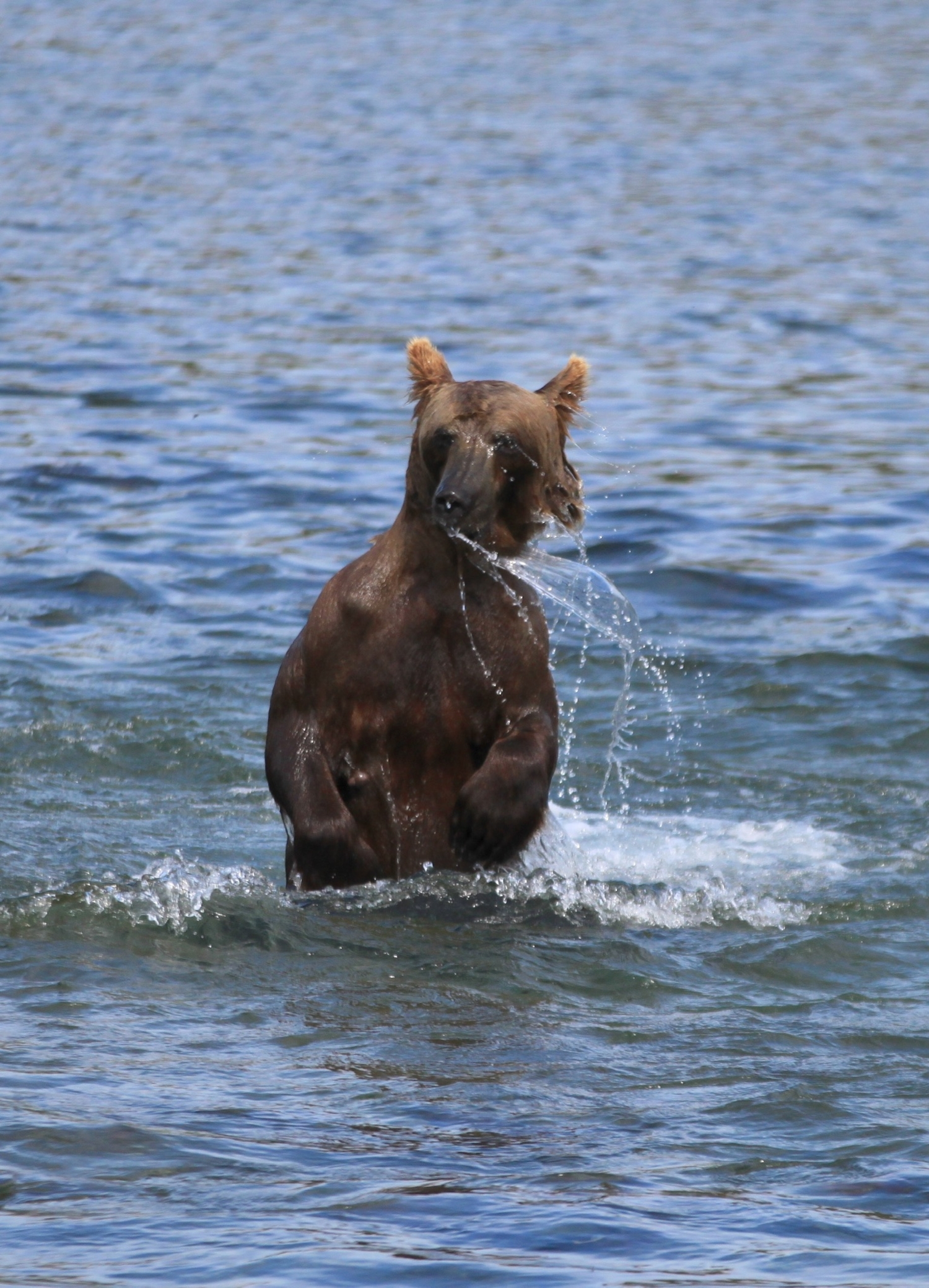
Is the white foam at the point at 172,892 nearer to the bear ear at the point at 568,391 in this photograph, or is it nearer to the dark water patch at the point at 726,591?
the bear ear at the point at 568,391

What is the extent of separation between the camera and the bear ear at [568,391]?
6.27 metres

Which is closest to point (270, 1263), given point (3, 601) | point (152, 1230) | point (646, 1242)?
point (152, 1230)

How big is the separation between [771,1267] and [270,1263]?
91 cm

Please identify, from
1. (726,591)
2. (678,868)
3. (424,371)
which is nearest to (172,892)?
(424,371)

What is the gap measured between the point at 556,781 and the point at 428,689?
284 centimetres

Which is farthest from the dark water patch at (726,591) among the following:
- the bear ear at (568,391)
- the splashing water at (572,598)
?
the bear ear at (568,391)

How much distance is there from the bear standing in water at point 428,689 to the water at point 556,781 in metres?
0.21

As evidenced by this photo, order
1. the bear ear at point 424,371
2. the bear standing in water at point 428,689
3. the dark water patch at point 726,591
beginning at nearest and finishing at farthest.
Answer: the bear standing in water at point 428,689
the bear ear at point 424,371
the dark water patch at point 726,591

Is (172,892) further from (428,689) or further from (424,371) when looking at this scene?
(424,371)

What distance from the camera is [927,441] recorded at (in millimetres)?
14688

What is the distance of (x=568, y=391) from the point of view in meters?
6.32

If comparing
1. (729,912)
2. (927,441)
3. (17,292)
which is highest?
Result: (17,292)

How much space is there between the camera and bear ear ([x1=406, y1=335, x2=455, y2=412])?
6.23 metres

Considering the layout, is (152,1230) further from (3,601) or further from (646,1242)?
(3,601)
